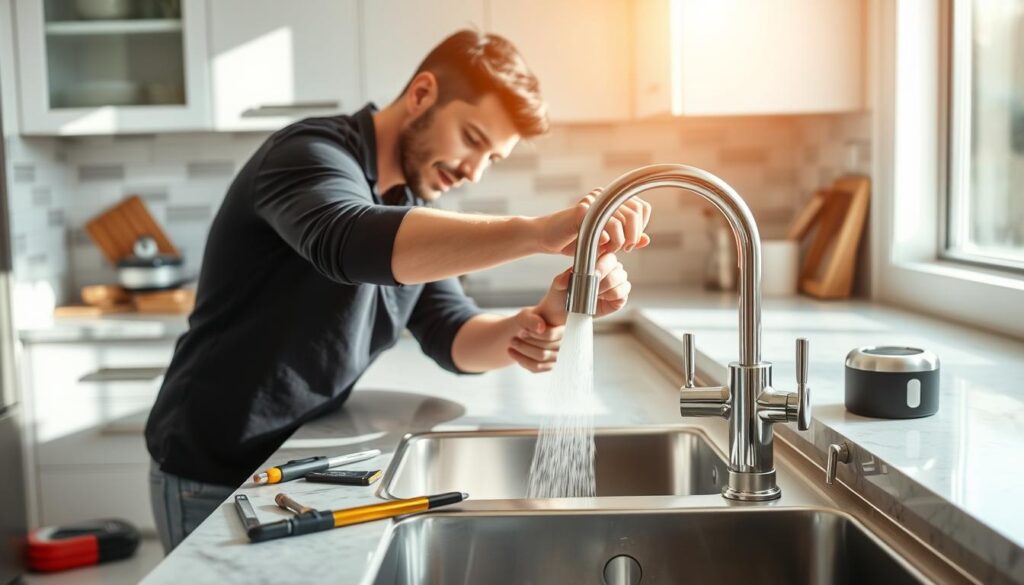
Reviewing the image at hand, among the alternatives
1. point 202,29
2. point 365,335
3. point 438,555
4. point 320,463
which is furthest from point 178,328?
point 438,555

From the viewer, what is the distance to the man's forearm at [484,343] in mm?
1702

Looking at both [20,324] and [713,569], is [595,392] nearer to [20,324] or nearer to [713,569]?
[713,569]

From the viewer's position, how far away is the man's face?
170cm

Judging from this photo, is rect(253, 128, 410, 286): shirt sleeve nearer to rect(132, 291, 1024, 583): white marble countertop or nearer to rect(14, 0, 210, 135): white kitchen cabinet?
rect(132, 291, 1024, 583): white marble countertop

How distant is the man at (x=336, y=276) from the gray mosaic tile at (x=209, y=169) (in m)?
1.72

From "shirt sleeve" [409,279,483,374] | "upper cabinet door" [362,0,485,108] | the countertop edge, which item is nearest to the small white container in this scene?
"upper cabinet door" [362,0,485,108]

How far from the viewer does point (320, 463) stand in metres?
1.26

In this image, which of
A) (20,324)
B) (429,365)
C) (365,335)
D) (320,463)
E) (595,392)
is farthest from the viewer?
(20,324)

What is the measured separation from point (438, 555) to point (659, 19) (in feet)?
6.32

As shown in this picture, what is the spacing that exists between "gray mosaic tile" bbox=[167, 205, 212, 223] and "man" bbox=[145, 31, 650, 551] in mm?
1731

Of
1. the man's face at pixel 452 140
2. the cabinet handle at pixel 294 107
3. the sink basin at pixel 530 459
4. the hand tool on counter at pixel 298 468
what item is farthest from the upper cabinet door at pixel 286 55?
the hand tool on counter at pixel 298 468

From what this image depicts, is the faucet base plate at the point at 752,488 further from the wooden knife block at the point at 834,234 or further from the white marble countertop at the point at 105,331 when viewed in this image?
the white marble countertop at the point at 105,331

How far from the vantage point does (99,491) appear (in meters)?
2.85

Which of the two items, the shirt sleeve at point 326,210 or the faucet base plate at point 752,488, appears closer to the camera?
the faucet base plate at point 752,488
